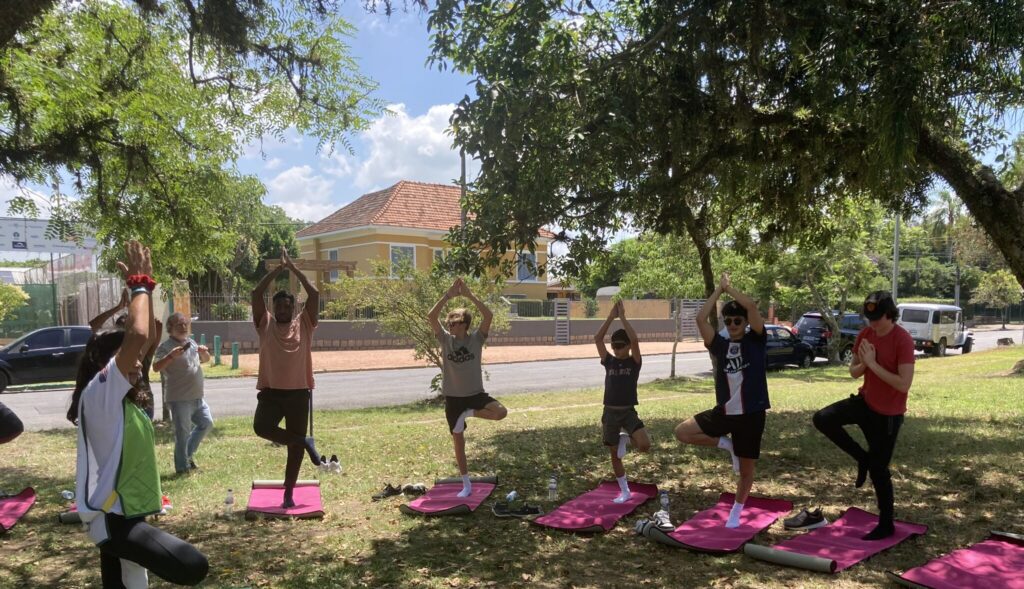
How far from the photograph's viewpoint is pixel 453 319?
6.41 meters

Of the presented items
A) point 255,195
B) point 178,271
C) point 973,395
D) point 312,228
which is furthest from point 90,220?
point 312,228

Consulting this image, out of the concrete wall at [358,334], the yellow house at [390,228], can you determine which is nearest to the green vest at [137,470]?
the concrete wall at [358,334]

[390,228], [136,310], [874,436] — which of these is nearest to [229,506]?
[136,310]

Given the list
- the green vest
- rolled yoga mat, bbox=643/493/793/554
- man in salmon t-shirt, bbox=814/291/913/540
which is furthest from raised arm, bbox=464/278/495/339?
the green vest

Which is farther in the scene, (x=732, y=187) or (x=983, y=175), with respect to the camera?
(x=732, y=187)

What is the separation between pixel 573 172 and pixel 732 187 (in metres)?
3.21

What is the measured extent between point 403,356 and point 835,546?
74.6ft

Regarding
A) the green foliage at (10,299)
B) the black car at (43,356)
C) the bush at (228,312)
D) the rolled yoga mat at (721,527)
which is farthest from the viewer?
the bush at (228,312)

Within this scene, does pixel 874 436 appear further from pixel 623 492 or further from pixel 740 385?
pixel 623 492

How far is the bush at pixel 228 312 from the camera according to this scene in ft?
88.3

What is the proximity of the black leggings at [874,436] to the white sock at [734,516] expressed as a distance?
0.87m

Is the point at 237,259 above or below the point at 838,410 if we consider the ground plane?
above

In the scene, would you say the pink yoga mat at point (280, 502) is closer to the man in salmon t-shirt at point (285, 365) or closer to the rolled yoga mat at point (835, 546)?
the man in salmon t-shirt at point (285, 365)

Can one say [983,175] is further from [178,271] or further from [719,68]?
[178,271]
